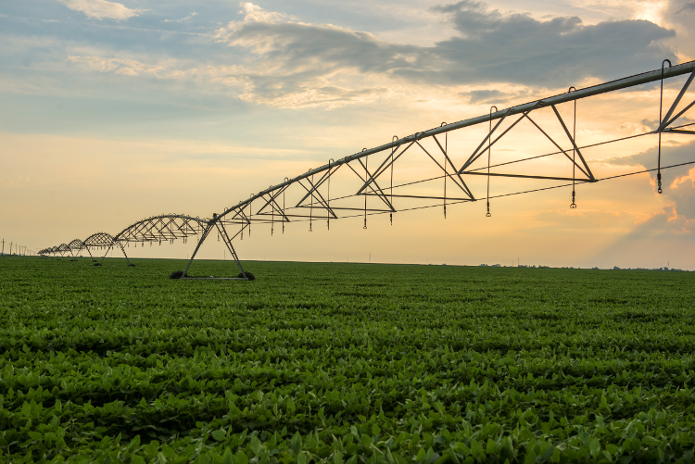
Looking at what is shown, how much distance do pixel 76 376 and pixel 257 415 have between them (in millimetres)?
2815

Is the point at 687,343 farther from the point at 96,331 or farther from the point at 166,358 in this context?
the point at 96,331

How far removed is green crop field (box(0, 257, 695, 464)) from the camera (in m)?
4.48

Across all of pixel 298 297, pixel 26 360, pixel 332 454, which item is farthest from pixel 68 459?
pixel 298 297

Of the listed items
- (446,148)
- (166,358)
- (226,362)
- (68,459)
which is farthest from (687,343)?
(68,459)

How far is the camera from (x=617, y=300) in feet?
66.5

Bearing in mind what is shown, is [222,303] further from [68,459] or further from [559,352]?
[68,459]

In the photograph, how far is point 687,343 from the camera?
10.1 m

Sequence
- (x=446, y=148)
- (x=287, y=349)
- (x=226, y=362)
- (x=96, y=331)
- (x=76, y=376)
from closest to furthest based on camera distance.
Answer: (x=76, y=376), (x=226, y=362), (x=287, y=349), (x=96, y=331), (x=446, y=148)

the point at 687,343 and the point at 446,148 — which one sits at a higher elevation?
the point at 446,148

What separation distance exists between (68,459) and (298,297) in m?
13.5

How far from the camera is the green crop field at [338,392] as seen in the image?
14.7 ft

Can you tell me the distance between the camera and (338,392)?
234 inches

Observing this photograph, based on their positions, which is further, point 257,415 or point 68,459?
point 257,415

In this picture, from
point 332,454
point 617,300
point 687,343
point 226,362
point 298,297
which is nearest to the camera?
point 332,454
